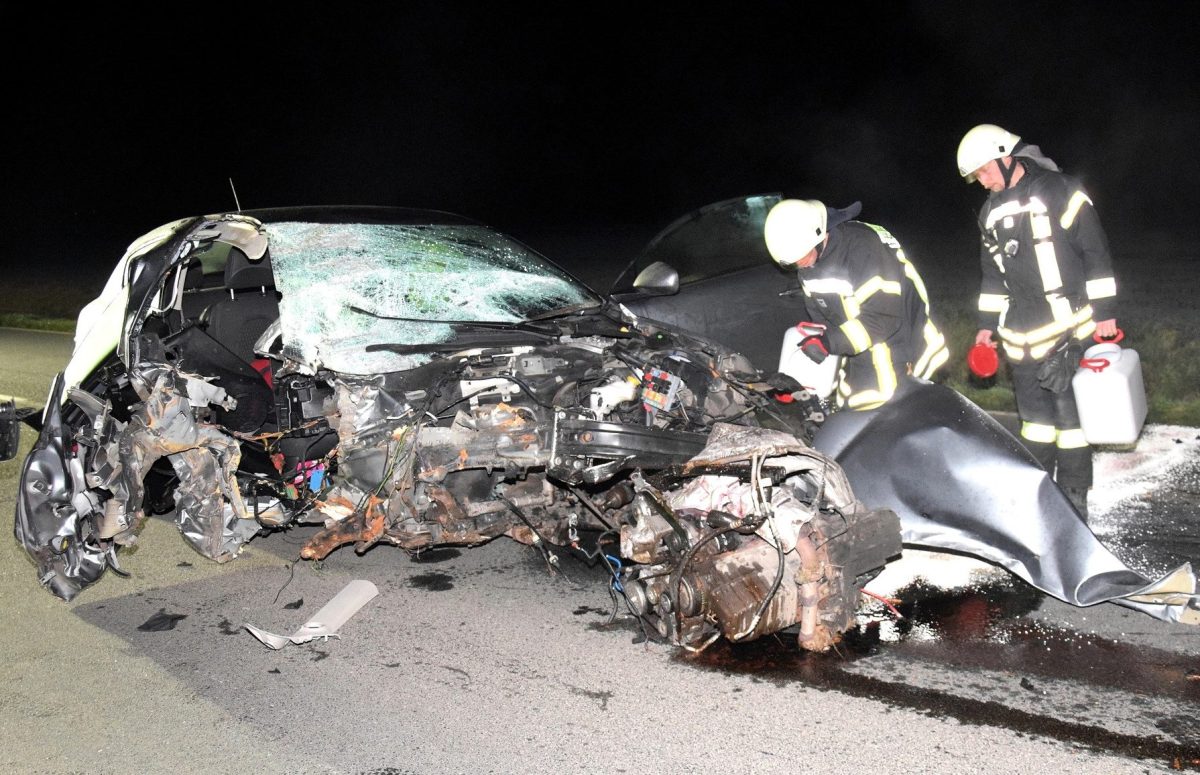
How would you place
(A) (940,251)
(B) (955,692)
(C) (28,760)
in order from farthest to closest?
(A) (940,251), (B) (955,692), (C) (28,760)

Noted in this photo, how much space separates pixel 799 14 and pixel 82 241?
26.7 m

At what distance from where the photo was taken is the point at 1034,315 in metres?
5.24

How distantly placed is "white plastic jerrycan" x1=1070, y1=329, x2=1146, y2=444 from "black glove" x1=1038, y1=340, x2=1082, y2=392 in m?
0.10

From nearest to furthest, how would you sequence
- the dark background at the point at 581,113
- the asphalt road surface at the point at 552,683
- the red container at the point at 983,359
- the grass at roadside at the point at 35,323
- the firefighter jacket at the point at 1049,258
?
the asphalt road surface at the point at 552,683, the firefighter jacket at the point at 1049,258, the red container at the point at 983,359, the grass at roadside at the point at 35,323, the dark background at the point at 581,113

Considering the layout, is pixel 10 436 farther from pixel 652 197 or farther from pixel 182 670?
pixel 652 197

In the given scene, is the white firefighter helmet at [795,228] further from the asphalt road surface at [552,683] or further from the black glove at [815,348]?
the asphalt road surface at [552,683]

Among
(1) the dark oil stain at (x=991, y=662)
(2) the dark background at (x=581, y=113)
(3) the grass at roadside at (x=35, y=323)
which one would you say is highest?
(2) the dark background at (x=581, y=113)

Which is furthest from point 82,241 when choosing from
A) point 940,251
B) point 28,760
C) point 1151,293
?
point 28,760

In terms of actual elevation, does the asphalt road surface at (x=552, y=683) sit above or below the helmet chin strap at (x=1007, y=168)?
below

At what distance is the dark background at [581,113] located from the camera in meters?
26.8

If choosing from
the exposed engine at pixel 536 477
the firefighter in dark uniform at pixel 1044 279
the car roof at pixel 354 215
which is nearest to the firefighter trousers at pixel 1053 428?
the firefighter in dark uniform at pixel 1044 279

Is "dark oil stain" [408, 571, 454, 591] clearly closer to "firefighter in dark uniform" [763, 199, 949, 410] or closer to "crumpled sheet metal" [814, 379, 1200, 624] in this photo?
"crumpled sheet metal" [814, 379, 1200, 624]

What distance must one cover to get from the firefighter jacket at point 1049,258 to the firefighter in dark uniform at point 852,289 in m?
0.71

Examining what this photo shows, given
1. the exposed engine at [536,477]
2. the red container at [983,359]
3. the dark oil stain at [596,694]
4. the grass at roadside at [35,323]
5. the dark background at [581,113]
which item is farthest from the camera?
the dark background at [581,113]
